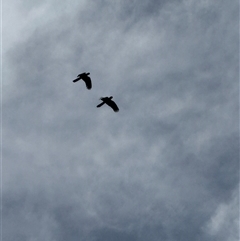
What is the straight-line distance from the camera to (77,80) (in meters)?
78.4

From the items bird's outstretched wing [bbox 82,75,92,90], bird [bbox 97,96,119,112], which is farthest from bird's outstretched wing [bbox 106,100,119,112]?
bird's outstretched wing [bbox 82,75,92,90]

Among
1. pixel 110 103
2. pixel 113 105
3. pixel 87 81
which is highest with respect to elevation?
pixel 87 81

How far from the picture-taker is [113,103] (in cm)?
7912

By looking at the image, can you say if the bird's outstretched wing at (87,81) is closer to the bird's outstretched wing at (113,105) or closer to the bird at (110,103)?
the bird at (110,103)

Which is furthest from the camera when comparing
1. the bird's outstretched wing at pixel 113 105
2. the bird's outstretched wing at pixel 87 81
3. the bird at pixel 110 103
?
the bird's outstretched wing at pixel 87 81

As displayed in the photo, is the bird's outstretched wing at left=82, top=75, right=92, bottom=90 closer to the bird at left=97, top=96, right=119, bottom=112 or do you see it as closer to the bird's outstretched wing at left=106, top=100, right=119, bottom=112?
the bird at left=97, top=96, right=119, bottom=112

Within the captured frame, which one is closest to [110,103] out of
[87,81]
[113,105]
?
[113,105]

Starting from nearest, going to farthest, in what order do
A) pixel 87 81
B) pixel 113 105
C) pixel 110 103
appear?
pixel 110 103 < pixel 87 81 < pixel 113 105

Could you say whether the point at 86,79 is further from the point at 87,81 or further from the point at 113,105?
the point at 113,105

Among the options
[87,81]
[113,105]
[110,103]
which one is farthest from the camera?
[113,105]

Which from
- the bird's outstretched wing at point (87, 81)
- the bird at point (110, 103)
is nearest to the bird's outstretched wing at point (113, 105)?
the bird at point (110, 103)

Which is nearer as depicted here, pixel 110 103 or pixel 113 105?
pixel 110 103

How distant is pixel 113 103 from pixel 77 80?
29.7 feet

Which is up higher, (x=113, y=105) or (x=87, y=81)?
(x=87, y=81)
